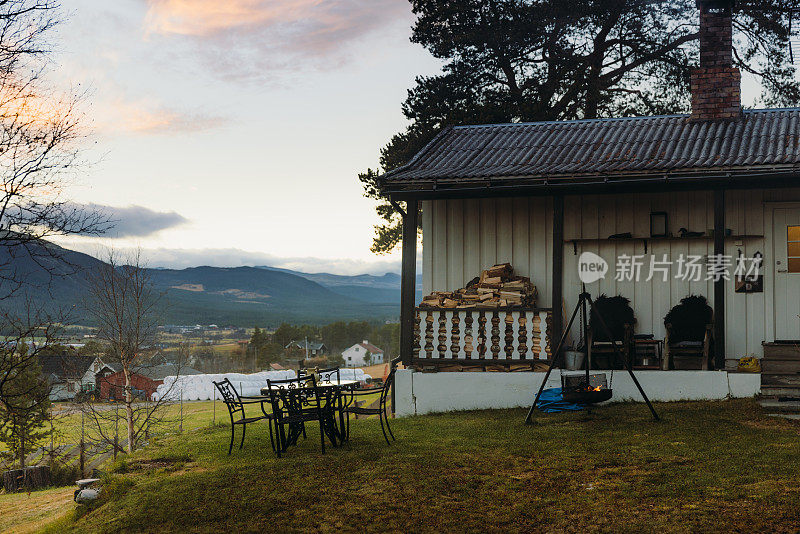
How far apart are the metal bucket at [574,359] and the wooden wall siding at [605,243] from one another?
3.97ft

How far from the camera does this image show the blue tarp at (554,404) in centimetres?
971

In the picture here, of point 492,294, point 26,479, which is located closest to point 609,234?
point 492,294

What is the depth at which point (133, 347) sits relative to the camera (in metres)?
25.0

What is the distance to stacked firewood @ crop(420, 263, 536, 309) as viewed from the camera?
1077 centimetres

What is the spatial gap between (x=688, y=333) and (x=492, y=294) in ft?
9.90

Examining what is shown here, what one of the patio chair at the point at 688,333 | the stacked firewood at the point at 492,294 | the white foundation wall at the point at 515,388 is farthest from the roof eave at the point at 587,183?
the white foundation wall at the point at 515,388

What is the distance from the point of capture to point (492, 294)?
35.8 feet

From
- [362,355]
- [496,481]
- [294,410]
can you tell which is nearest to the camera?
[496,481]

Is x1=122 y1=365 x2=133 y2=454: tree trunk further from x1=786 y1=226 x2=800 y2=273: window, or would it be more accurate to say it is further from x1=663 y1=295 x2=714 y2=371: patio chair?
x1=786 y1=226 x2=800 y2=273: window

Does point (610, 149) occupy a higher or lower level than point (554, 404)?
higher

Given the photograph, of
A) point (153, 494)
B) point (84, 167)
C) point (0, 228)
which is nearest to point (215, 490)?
point (153, 494)

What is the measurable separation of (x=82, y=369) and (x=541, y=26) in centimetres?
2414

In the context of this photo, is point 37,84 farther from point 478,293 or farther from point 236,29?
point 236,29

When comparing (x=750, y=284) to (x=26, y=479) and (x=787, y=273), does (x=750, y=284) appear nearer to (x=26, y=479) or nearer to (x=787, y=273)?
(x=787, y=273)
